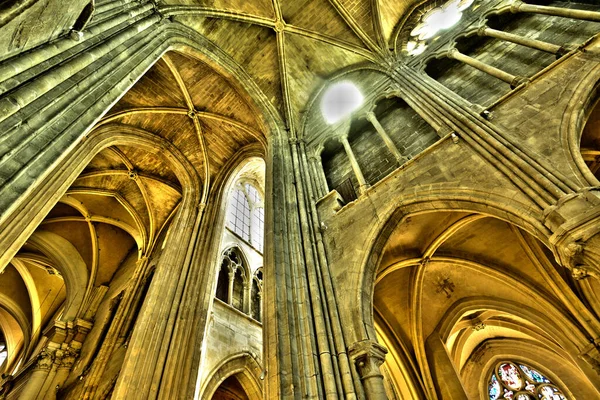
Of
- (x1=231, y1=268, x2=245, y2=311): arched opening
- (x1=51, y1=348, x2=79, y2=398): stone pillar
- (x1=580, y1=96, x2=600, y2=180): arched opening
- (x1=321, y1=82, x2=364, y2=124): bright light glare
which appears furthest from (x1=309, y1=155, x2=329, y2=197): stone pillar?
(x1=51, y1=348, x2=79, y2=398): stone pillar

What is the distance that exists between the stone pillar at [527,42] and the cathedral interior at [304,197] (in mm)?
62

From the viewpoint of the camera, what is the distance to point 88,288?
13.8 m

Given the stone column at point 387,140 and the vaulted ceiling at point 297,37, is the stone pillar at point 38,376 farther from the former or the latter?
the stone column at point 387,140

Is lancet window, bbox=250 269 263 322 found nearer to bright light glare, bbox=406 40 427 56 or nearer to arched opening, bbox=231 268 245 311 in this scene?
arched opening, bbox=231 268 245 311

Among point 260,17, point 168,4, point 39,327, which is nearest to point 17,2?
point 168,4

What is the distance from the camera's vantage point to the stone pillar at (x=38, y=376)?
9891 millimetres

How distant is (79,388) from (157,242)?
5752mm

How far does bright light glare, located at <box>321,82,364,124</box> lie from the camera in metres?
10.1

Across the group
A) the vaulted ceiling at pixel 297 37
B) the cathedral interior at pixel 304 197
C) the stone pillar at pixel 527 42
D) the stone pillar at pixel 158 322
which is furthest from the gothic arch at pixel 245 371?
the stone pillar at pixel 527 42

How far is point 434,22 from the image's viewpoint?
→ 34.2 ft

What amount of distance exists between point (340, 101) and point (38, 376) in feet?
42.3

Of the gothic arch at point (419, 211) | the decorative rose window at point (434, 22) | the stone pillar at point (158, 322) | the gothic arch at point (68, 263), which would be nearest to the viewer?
the gothic arch at point (419, 211)

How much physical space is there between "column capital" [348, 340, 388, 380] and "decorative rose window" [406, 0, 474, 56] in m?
8.22

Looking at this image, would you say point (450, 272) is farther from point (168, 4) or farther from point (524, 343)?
point (168, 4)
